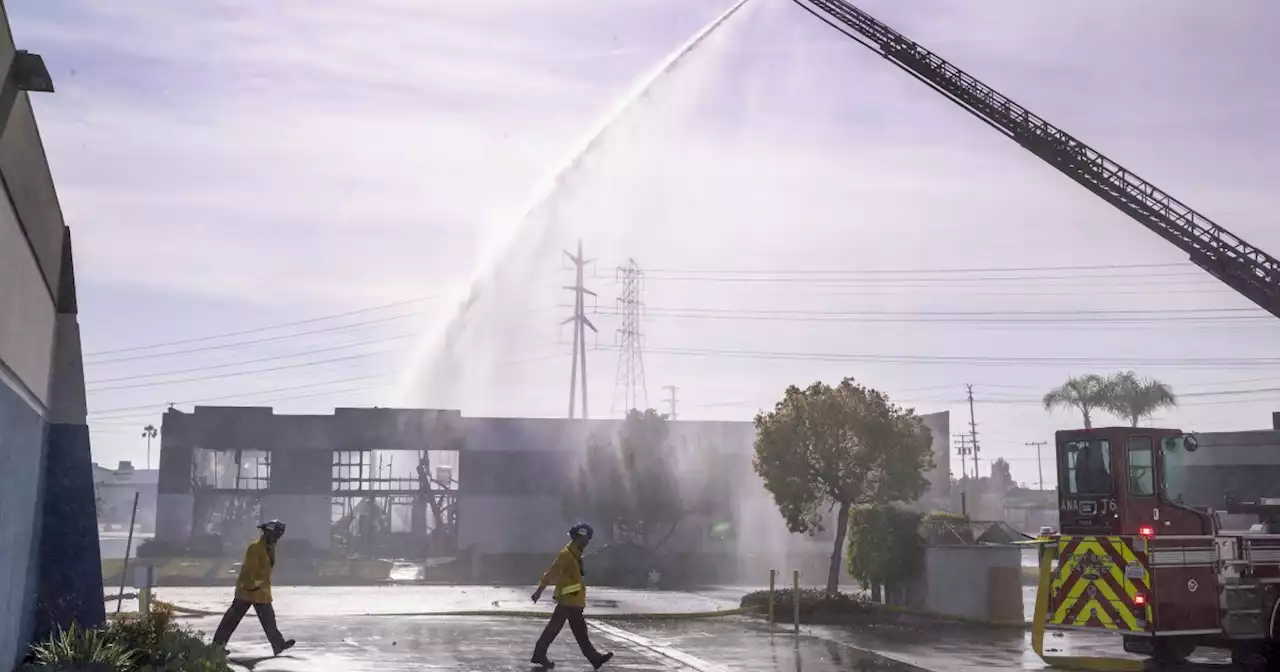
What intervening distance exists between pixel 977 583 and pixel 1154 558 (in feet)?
30.2

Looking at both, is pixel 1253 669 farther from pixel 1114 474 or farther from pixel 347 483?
pixel 347 483

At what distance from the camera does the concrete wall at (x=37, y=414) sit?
435 inches

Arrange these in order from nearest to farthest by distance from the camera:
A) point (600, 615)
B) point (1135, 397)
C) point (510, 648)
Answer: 1. point (510, 648)
2. point (600, 615)
3. point (1135, 397)

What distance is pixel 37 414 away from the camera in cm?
1348

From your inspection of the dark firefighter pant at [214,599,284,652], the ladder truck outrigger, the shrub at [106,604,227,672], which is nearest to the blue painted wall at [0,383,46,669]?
the shrub at [106,604,227,672]

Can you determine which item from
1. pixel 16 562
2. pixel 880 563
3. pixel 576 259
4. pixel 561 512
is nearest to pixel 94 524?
pixel 16 562

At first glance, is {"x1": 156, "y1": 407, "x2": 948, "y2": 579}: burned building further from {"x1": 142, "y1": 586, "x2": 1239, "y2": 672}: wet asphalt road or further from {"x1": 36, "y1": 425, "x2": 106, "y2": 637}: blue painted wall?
{"x1": 36, "y1": 425, "x2": 106, "y2": 637}: blue painted wall

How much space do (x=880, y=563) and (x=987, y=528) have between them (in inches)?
171

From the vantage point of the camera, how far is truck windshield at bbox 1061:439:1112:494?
18344 millimetres

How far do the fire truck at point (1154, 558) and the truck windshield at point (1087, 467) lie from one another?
0.05 ft

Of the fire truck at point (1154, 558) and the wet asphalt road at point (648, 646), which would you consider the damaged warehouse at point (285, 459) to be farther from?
the fire truck at point (1154, 558)

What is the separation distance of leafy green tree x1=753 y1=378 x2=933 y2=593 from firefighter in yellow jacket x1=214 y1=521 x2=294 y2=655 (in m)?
16.6

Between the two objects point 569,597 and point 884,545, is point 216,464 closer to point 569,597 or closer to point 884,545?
point 884,545

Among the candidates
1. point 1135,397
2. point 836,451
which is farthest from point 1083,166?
point 1135,397
